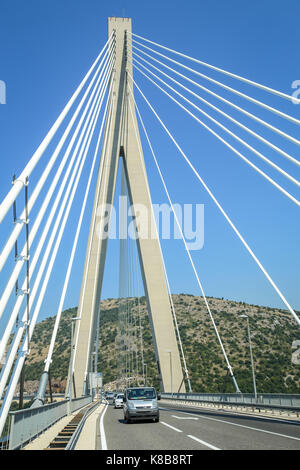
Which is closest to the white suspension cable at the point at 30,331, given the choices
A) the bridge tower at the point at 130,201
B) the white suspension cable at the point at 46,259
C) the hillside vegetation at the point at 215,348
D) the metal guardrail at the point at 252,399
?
the white suspension cable at the point at 46,259

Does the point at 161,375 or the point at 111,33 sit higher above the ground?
the point at 111,33

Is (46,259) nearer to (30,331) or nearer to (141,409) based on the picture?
(30,331)

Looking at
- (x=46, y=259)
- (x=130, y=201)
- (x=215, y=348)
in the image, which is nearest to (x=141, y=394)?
(x=46, y=259)

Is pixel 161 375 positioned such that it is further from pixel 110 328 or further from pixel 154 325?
pixel 110 328

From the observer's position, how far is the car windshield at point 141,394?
16609mm

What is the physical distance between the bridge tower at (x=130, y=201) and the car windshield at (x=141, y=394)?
12544mm

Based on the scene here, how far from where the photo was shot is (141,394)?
55.7ft

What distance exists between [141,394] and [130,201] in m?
17.2

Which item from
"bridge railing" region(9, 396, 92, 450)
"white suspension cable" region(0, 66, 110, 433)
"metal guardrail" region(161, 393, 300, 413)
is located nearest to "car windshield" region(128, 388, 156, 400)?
"bridge railing" region(9, 396, 92, 450)

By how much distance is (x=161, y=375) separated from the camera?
31.8 metres

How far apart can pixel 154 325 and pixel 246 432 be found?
63.5 ft

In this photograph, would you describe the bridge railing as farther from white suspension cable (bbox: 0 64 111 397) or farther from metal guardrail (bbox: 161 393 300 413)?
metal guardrail (bbox: 161 393 300 413)

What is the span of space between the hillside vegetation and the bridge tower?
79.5 feet
